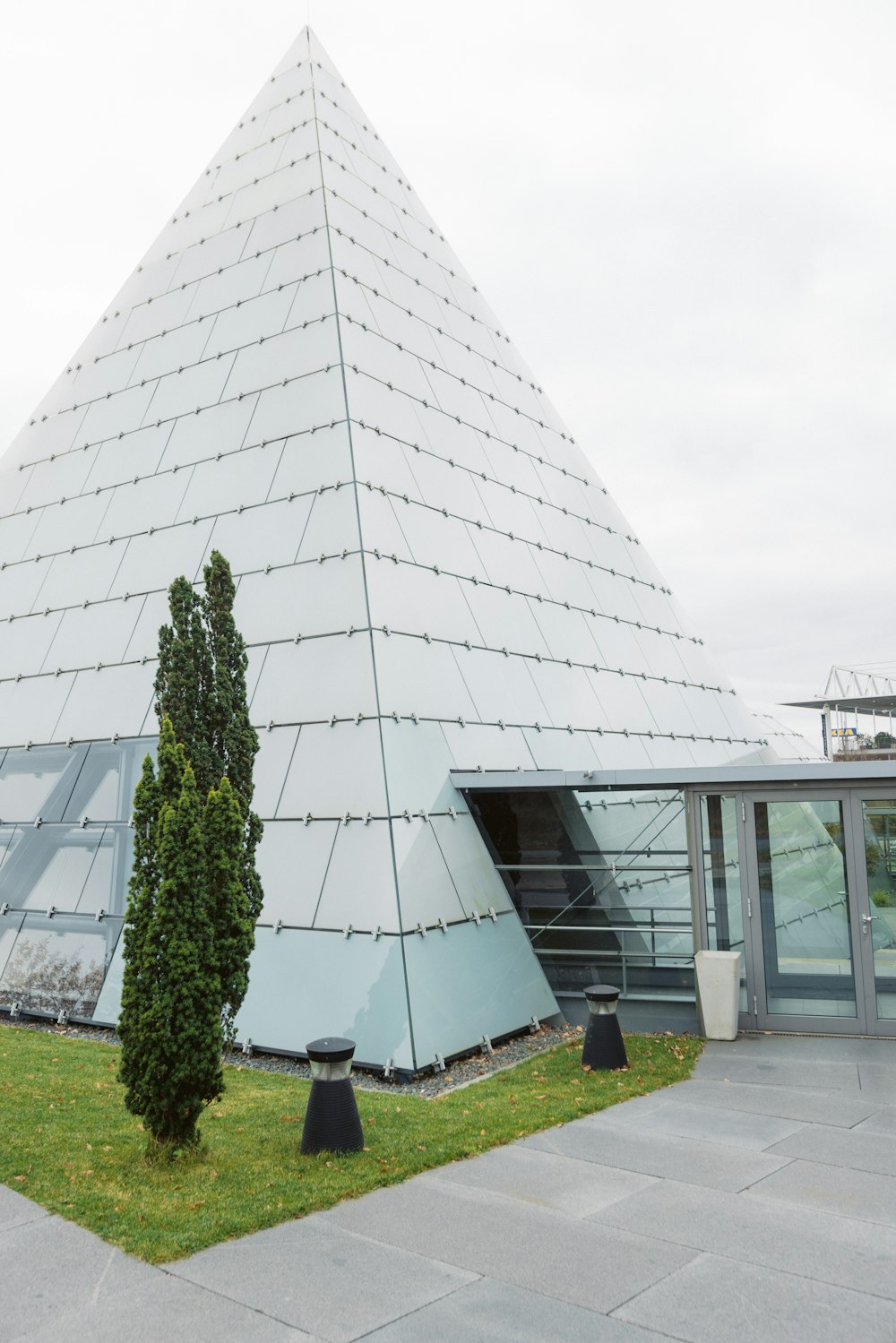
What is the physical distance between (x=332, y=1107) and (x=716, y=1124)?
3.45 m

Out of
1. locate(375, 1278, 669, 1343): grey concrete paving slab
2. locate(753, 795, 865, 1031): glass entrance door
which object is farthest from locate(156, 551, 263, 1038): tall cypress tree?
locate(753, 795, 865, 1031): glass entrance door

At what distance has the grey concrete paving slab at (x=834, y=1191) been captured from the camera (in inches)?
252

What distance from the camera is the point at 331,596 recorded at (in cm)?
1352

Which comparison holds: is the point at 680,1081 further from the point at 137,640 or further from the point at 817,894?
the point at 137,640

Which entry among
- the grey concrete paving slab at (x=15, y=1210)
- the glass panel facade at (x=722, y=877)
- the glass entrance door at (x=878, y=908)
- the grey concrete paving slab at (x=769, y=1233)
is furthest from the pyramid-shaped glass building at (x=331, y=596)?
the grey concrete paving slab at (x=15, y=1210)

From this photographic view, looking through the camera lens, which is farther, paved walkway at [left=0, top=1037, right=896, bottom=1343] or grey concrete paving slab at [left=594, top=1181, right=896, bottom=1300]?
grey concrete paving slab at [left=594, top=1181, right=896, bottom=1300]

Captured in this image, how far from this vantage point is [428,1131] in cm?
810

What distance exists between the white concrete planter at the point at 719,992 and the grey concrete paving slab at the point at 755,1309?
6.40 metres

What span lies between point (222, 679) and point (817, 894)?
791 cm

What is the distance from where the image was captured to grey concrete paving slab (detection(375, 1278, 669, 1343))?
4820 millimetres

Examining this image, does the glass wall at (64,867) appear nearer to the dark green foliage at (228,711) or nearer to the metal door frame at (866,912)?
the dark green foliage at (228,711)

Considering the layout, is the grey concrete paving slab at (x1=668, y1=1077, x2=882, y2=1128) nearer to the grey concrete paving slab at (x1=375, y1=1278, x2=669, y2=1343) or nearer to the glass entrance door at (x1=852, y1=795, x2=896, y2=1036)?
the glass entrance door at (x1=852, y1=795, x2=896, y2=1036)

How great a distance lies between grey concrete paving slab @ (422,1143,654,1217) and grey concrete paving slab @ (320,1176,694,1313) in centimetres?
15

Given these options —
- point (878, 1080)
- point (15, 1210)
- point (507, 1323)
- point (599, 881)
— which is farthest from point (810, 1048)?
point (15, 1210)
